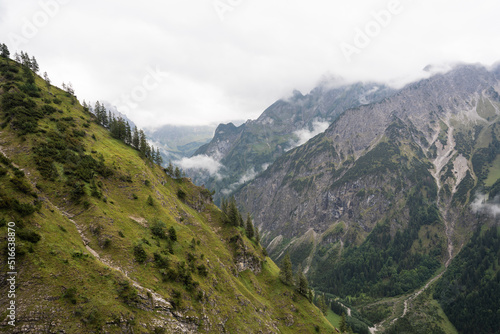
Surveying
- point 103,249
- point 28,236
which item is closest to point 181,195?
point 103,249

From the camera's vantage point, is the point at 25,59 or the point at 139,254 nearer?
the point at 139,254

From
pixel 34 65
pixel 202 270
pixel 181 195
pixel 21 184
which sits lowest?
pixel 202 270

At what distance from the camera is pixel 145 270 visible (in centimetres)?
6178

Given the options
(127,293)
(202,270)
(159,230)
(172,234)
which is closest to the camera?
(127,293)

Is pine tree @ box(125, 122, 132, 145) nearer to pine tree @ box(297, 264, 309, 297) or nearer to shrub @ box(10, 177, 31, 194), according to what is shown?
shrub @ box(10, 177, 31, 194)

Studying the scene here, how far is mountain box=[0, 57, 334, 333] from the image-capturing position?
4253 cm

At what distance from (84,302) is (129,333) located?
10732 mm

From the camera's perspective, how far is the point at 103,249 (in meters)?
60.1

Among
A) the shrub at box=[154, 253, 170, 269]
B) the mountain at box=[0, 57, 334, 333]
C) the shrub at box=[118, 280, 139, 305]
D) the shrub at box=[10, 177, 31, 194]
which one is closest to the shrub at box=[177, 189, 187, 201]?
the mountain at box=[0, 57, 334, 333]

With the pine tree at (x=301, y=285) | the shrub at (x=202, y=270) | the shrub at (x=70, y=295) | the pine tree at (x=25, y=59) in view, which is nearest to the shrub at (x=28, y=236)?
the shrub at (x=70, y=295)

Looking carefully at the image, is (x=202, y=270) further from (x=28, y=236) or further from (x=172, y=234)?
(x=28, y=236)

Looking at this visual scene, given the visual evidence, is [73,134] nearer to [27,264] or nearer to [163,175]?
[163,175]

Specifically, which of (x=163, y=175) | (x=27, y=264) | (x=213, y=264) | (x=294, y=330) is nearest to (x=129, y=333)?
(x=27, y=264)

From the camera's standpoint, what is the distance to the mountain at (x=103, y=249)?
140 ft
